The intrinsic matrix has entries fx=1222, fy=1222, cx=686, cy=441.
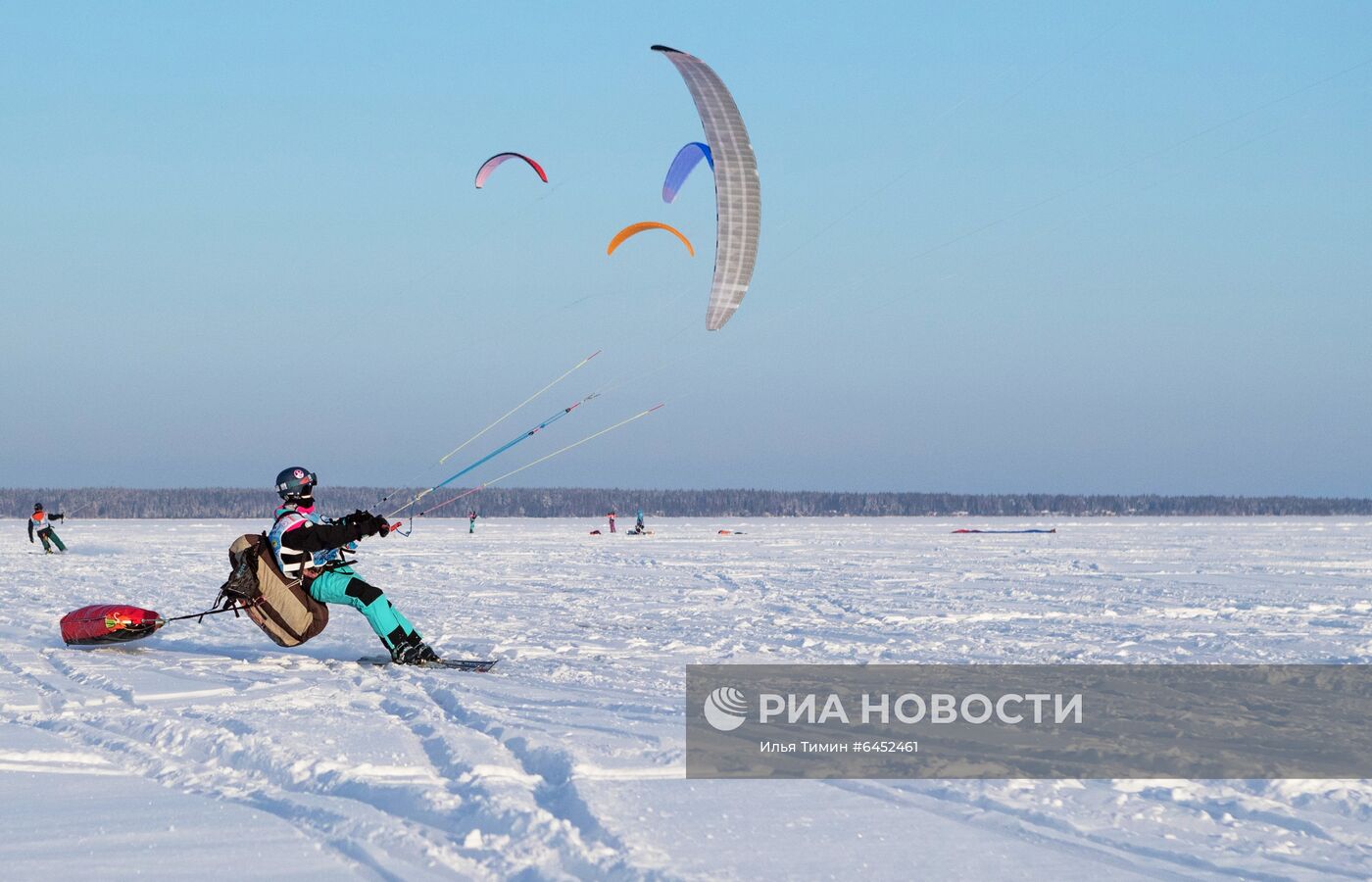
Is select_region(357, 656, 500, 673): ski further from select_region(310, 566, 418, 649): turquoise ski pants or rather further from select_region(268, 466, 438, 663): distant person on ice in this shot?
select_region(310, 566, 418, 649): turquoise ski pants

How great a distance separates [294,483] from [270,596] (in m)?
0.83

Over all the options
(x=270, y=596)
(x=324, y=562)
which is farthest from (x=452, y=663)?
(x=270, y=596)

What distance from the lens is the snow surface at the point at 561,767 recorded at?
3740mm

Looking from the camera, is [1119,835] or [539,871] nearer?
[539,871]

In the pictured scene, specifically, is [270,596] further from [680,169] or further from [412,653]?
[680,169]

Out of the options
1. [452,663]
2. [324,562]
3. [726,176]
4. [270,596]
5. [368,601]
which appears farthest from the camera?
[726,176]

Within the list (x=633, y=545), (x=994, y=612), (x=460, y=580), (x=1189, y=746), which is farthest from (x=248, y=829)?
(x=633, y=545)

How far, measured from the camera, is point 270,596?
8703mm

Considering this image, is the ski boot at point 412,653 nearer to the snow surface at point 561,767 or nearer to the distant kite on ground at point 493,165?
the snow surface at point 561,767

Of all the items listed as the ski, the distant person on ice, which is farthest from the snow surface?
the distant person on ice

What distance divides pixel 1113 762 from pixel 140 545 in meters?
30.6

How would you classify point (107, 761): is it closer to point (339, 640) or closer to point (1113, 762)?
point (1113, 762)

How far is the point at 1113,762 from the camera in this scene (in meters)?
5.25

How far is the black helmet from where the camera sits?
8.60 meters
